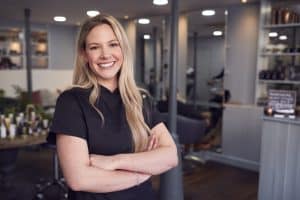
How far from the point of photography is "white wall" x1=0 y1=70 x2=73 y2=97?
6035 millimetres

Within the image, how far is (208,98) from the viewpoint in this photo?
501 centimetres

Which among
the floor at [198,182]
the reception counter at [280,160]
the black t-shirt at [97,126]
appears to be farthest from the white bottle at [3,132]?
the reception counter at [280,160]

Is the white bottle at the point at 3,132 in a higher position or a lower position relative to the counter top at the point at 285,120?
lower

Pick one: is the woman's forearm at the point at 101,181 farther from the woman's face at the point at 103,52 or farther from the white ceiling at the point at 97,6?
the white ceiling at the point at 97,6

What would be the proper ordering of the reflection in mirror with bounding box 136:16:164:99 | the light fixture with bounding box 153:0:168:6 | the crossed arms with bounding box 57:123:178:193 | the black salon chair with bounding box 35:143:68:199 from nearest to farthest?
the crossed arms with bounding box 57:123:178:193 < the black salon chair with bounding box 35:143:68:199 < the light fixture with bounding box 153:0:168:6 < the reflection in mirror with bounding box 136:16:164:99

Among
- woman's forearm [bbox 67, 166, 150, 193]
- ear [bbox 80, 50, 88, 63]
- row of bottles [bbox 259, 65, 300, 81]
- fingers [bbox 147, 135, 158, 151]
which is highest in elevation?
ear [bbox 80, 50, 88, 63]

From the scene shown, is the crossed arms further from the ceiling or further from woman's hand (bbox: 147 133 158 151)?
the ceiling

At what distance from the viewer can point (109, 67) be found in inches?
44.8

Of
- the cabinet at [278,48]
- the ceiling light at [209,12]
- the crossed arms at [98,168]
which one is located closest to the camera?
the crossed arms at [98,168]

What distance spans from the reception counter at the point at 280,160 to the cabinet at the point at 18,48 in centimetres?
585

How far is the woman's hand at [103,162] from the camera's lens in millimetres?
1035

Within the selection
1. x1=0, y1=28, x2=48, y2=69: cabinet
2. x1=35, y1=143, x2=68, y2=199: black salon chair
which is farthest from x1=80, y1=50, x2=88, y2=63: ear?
x1=0, y1=28, x2=48, y2=69: cabinet

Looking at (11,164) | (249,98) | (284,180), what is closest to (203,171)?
(249,98)

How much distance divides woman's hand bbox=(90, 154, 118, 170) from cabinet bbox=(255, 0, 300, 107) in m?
3.30
